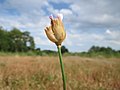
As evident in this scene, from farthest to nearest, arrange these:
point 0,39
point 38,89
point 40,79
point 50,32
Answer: point 0,39 < point 40,79 < point 38,89 < point 50,32

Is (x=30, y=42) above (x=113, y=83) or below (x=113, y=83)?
above

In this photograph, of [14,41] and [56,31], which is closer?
[56,31]

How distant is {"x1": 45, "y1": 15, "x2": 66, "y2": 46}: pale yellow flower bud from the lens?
122cm

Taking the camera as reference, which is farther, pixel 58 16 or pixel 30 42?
pixel 30 42

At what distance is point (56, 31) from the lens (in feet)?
4.08

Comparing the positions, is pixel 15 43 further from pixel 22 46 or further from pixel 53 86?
pixel 53 86

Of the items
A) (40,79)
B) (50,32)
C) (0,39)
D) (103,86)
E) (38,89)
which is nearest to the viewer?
(50,32)

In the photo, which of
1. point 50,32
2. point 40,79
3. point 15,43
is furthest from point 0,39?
point 50,32

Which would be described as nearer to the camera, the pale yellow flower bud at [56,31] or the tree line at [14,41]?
the pale yellow flower bud at [56,31]

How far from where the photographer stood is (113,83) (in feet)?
21.2

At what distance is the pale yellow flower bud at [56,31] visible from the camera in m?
1.22

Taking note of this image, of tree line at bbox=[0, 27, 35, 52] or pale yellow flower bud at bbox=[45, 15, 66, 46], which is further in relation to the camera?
tree line at bbox=[0, 27, 35, 52]

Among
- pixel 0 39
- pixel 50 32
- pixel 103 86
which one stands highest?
pixel 0 39

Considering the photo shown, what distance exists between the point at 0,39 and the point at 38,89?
62.4 meters
